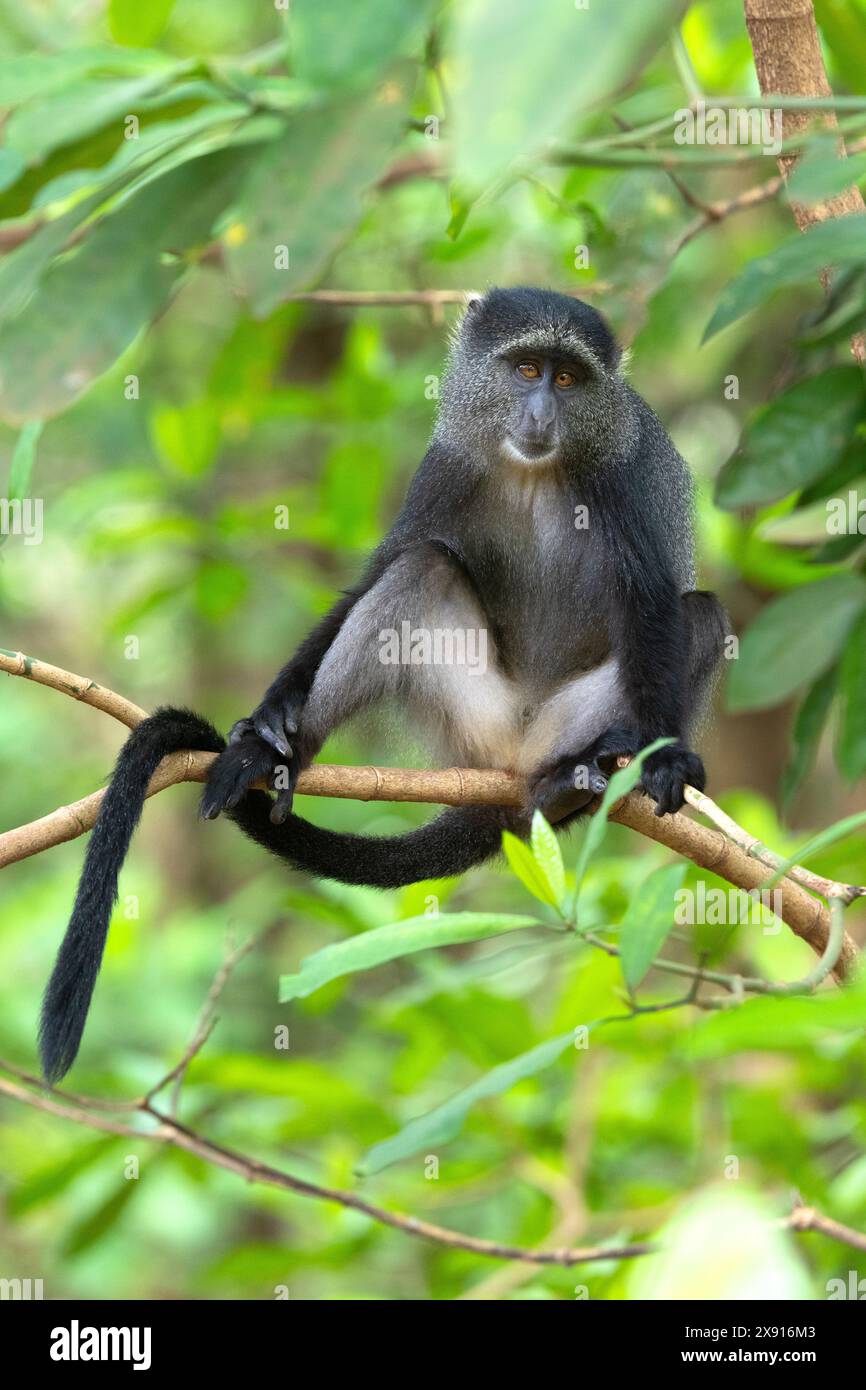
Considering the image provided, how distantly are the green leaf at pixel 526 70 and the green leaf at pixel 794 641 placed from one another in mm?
1114

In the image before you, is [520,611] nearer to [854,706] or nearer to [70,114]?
[854,706]

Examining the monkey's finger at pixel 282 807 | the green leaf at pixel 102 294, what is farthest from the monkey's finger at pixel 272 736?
the green leaf at pixel 102 294

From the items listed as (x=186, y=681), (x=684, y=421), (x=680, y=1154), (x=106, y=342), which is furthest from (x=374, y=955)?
(x=186, y=681)

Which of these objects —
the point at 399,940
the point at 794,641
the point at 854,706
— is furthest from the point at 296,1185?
the point at 794,641

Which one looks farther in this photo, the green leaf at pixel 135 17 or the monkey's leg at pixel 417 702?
the monkey's leg at pixel 417 702

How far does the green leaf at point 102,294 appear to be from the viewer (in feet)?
5.17

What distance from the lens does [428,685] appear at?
543 cm

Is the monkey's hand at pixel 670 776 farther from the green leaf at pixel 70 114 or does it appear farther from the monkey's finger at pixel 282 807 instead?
the green leaf at pixel 70 114

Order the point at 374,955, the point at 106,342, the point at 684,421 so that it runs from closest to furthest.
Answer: the point at 106,342
the point at 374,955
the point at 684,421

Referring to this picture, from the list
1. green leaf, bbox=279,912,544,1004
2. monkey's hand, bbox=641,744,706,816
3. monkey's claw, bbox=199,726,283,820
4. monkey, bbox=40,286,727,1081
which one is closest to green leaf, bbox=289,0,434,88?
green leaf, bbox=279,912,544,1004

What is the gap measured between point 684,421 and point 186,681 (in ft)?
20.1

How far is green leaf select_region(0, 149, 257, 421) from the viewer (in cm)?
158

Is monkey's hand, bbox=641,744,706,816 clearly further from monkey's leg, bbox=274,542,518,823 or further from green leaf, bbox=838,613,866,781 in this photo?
green leaf, bbox=838,613,866,781

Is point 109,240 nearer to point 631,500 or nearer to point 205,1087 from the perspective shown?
point 631,500
